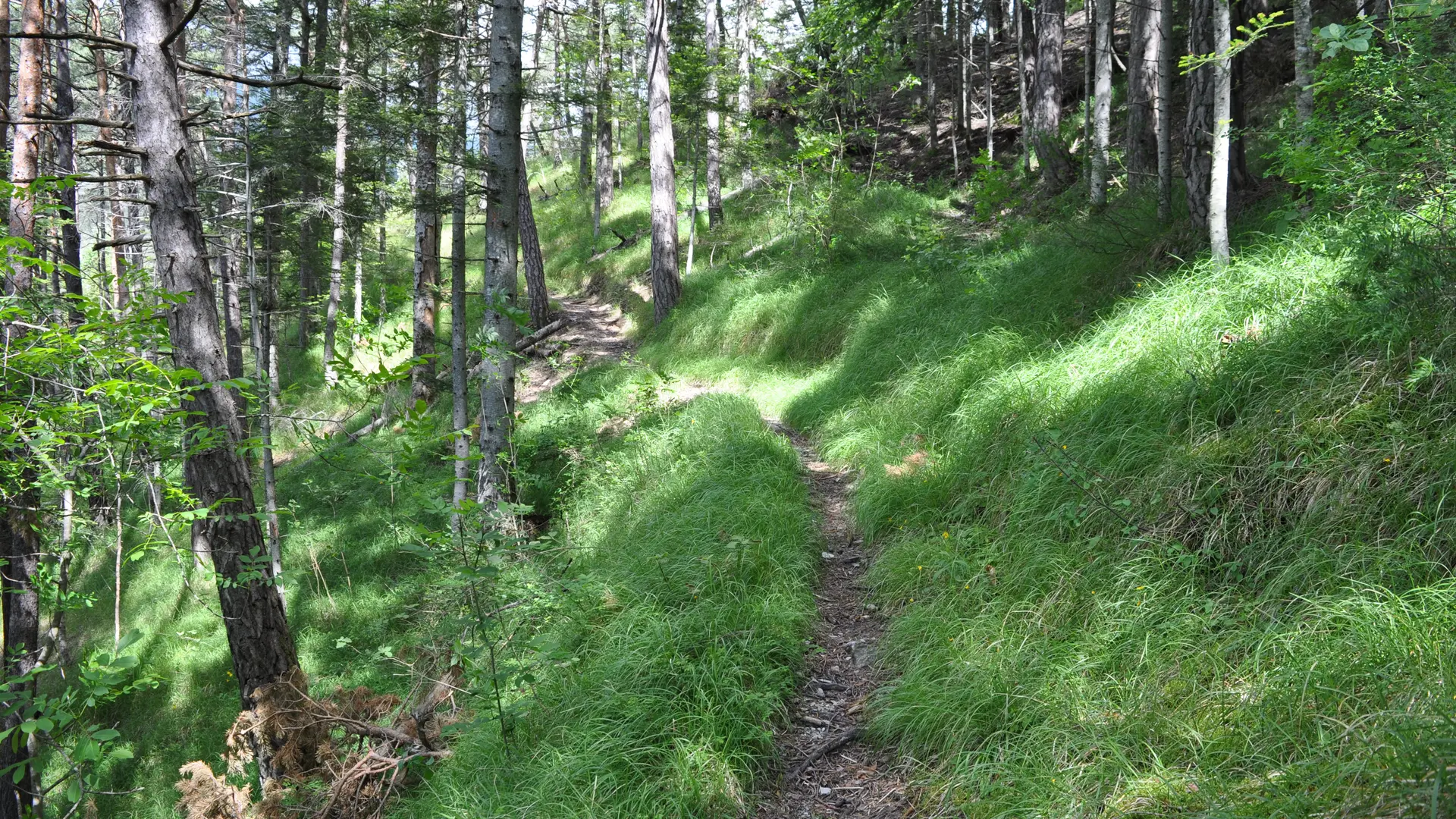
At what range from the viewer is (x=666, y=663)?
381 centimetres

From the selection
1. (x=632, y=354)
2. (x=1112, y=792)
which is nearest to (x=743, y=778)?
(x=1112, y=792)

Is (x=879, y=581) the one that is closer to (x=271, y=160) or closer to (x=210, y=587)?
(x=271, y=160)

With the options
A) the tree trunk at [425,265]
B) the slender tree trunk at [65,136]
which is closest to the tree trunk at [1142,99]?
the tree trunk at [425,265]

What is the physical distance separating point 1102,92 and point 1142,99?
53 centimetres

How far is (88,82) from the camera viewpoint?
2195cm

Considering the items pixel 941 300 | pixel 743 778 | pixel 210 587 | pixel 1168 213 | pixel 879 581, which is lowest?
pixel 210 587

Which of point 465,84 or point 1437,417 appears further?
point 465,84

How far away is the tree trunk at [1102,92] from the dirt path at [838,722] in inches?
280

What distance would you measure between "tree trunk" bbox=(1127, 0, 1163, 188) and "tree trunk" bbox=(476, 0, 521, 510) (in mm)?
7792

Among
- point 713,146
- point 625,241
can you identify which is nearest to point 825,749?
point 713,146

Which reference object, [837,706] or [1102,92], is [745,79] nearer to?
[1102,92]

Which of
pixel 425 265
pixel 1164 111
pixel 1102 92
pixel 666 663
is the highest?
pixel 1102 92

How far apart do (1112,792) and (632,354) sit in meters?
11.5

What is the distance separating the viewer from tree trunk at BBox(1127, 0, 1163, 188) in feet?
32.7
